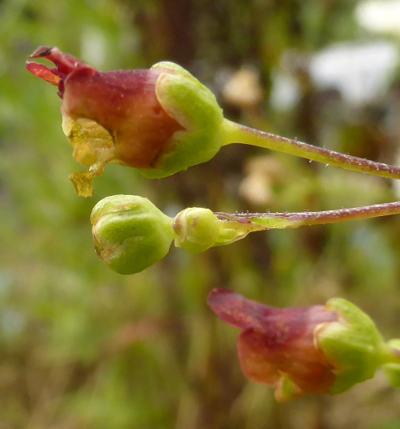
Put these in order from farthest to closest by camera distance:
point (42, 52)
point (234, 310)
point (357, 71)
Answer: point (357, 71)
point (234, 310)
point (42, 52)

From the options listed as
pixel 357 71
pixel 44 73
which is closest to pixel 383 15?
pixel 357 71

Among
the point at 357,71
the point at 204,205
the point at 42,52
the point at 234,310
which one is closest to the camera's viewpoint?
the point at 42,52

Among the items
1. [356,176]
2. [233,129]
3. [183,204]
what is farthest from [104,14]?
[233,129]

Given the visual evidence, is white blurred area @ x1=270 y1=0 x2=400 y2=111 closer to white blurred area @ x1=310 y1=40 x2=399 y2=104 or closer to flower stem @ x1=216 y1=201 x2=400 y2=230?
white blurred area @ x1=310 y1=40 x2=399 y2=104

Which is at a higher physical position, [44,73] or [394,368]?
[44,73]

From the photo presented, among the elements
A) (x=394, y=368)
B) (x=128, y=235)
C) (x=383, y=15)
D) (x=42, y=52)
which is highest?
(x=42, y=52)

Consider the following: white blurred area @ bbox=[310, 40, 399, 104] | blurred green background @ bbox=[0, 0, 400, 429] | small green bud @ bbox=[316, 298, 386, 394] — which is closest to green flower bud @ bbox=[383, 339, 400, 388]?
small green bud @ bbox=[316, 298, 386, 394]

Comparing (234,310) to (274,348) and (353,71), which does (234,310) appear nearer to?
(274,348)
